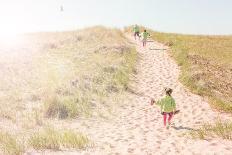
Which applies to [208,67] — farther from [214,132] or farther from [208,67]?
[214,132]

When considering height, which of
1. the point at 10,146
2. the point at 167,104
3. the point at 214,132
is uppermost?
the point at 167,104

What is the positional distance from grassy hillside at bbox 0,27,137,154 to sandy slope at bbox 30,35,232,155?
82 centimetres

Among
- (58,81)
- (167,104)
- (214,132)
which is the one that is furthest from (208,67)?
(214,132)

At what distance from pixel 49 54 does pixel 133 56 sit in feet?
19.8

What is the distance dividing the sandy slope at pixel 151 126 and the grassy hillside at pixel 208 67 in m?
0.66

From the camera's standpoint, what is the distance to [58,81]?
2141cm

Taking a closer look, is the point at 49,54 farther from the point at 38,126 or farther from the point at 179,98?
the point at 38,126

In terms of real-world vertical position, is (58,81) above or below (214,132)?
above

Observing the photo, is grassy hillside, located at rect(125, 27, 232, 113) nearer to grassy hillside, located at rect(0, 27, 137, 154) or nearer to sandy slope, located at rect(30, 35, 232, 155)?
sandy slope, located at rect(30, 35, 232, 155)

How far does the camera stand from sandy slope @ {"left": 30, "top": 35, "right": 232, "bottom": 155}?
12430 mm

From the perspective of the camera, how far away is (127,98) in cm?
2039

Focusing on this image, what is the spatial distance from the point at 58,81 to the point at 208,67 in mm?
10922

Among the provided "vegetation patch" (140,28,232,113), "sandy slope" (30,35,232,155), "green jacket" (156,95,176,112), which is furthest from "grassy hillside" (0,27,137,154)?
"vegetation patch" (140,28,232,113)

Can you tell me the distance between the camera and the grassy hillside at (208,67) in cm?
2133
